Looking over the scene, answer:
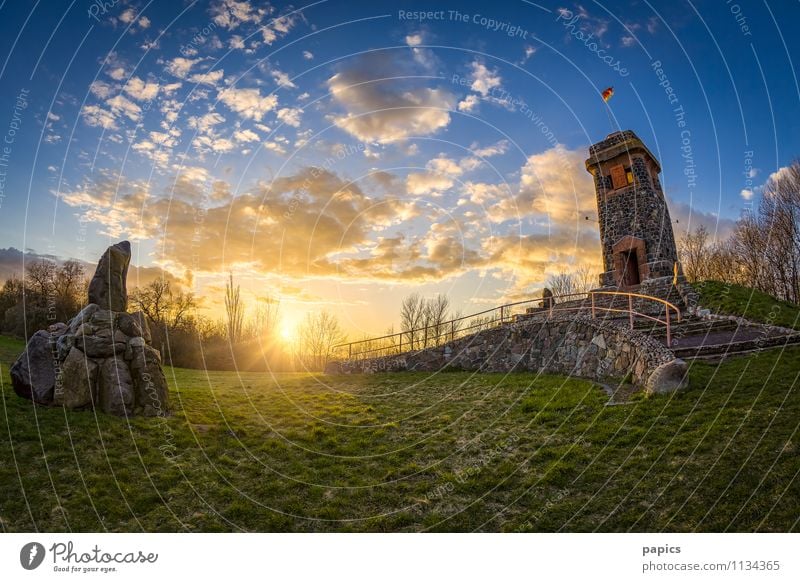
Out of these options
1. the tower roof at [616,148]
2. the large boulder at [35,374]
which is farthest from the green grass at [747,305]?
the large boulder at [35,374]

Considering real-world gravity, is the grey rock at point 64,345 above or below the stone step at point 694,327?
below

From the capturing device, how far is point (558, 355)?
15570mm

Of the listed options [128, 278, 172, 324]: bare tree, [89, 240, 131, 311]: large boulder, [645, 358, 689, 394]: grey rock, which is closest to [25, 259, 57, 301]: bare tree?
[128, 278, 172, 324]: bare tree

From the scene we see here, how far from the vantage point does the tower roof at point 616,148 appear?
24656 millimetres

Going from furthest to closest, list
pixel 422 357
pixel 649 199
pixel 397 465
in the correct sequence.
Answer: pixel 649 199 → pixel 422 357 → pixel 397 465

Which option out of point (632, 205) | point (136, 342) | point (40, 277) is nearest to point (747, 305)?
point (632, 205)

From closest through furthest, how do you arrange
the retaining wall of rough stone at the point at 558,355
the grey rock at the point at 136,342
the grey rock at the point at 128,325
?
the grey rock at the point at 136,342, the grey rock at the point at 128,325, the retaining wall of rough stone at the point at 558,355

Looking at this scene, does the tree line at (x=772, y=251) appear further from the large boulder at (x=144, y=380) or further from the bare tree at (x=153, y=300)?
the bare tree at (x=153, y=300)

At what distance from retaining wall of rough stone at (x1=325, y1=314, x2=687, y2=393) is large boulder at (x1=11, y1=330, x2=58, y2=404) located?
13948 millimetres

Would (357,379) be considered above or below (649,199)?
below

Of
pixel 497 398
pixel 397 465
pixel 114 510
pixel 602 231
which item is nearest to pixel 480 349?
pixel 497 398

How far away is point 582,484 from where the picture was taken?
20.6 feet
